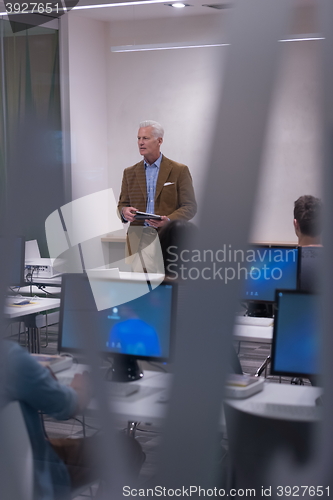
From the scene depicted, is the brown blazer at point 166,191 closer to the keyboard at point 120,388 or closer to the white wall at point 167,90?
the white wall at point 167,90

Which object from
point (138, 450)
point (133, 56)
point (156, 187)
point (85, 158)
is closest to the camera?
point (138, 450)

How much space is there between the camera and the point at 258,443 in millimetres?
889

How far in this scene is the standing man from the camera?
0.99 m

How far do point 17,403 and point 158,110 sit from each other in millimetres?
810

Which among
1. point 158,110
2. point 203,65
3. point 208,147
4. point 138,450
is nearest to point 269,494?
point 138,450

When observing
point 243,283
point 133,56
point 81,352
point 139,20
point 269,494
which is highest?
point 139,20

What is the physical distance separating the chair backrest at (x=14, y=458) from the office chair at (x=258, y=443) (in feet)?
1.18

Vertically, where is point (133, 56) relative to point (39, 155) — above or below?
above

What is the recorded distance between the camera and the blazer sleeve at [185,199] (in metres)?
0.88

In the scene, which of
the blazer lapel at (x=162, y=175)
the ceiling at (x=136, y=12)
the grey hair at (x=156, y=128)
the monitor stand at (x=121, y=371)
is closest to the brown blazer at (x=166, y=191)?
the blazer lapel at (x=162, y=175)

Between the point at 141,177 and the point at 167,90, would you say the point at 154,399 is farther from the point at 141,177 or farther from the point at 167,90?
the point at 167,90

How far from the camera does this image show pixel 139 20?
4.87 feet

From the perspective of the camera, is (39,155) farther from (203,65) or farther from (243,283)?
(243,283)

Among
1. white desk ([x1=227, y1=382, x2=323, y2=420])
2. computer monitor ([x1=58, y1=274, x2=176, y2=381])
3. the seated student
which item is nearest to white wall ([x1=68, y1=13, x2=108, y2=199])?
computer monitor ([x1=58, y1=274, x2=176, y2=381])
